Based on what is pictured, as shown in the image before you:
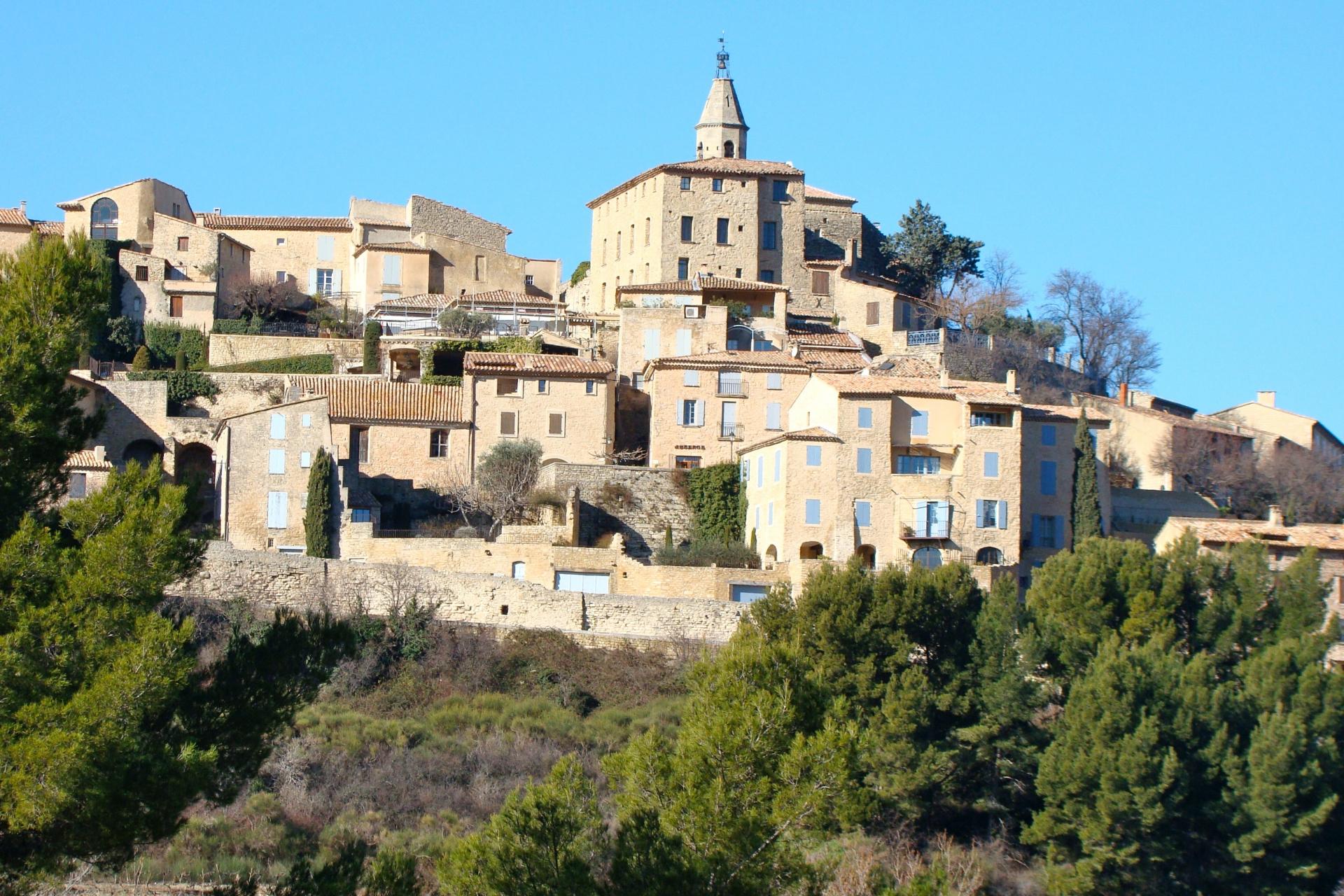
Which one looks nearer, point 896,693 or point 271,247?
point 896,693

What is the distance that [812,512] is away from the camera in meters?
42.7

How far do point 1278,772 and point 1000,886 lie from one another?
562 cm

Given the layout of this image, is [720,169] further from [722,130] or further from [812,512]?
[812,512]

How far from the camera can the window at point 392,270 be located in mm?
60688

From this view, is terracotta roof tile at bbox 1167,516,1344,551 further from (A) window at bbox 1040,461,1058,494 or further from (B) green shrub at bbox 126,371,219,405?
(B) green shrub at bbox 126,371,219,405

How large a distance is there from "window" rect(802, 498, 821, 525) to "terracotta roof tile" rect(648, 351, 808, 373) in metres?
6.57

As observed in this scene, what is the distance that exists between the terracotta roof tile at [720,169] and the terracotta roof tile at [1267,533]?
2196 centimetres

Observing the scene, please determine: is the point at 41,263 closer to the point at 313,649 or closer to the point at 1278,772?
the point at 313,649

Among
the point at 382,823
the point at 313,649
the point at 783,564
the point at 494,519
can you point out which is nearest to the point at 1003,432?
the point at 783,564

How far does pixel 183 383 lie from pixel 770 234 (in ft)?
67.7

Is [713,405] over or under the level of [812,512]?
over

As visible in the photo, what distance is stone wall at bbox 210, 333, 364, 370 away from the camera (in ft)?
178

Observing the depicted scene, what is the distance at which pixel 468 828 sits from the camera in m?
31.9

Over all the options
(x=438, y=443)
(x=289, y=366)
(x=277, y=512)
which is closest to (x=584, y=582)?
(x=438, y=443)
